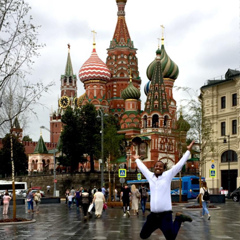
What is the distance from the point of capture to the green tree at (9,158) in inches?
3782

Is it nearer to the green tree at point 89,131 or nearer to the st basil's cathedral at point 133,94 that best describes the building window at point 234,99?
the green tree at point 89,131

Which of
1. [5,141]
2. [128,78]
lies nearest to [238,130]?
[128,78]

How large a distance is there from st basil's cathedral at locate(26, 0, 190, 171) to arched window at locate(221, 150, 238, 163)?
18.7 m

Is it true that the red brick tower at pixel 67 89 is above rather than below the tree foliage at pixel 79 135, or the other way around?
above

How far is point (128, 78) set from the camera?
Result: 99.3 m

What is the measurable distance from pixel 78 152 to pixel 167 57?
98.6 feet

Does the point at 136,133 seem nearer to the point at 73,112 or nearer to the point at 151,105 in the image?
the point at 151,105

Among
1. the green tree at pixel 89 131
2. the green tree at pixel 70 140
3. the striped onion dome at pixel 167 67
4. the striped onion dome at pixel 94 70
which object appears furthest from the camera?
the striped onion dome at pixel 94 70

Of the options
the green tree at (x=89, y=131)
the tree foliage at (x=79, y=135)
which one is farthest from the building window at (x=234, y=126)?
the green tree at (x=89, y=131)

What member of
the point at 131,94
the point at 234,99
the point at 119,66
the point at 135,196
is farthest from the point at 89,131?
the point at 135,196

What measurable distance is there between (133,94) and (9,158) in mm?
26482

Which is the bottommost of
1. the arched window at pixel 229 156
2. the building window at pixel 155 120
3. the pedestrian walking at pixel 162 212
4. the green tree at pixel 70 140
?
the pedestrian walking at pixel 162 212

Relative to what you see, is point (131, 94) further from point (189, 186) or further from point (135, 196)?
point (135, 196)

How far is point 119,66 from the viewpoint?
99125mm
